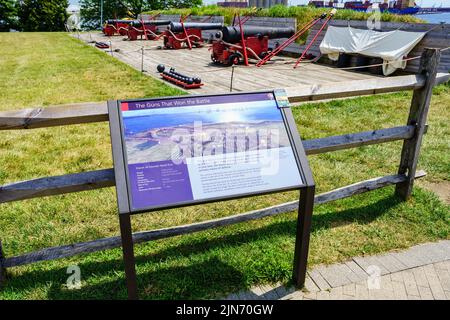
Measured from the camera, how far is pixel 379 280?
3098mm

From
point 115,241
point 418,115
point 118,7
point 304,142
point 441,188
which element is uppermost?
point 418,115

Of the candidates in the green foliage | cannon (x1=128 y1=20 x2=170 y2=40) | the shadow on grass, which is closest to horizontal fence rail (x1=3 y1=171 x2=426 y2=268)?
the shadow on grass

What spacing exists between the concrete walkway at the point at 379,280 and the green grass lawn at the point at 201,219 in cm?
13

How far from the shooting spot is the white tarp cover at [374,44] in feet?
36.8

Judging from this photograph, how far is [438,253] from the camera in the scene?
3.45m

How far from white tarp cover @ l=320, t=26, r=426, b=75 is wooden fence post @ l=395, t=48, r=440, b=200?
6.52m

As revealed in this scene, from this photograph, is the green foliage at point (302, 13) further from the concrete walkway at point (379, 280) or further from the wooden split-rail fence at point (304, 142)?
the concrete walkway at point (379, 280)

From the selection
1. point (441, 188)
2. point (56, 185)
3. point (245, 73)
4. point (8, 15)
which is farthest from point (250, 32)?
point (8, 15)

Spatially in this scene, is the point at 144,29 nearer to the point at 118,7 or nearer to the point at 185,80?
the point at 185,80

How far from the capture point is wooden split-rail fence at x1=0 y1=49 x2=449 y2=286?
8.68 ft

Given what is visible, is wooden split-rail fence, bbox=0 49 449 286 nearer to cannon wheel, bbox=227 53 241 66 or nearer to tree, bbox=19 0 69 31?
cannon wheel, bbox=227 53 241 66

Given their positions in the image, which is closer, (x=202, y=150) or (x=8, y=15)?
(x=202, y=150)

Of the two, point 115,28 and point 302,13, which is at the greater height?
point 302,13

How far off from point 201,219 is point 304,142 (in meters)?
1.28
